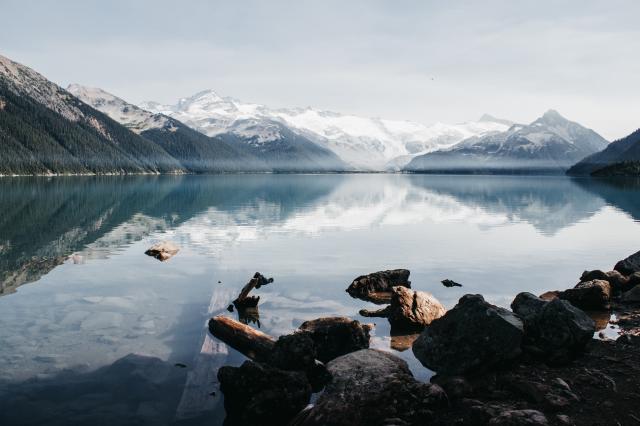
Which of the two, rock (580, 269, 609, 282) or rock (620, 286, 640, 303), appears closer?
rock (620, 286, 640, 303)

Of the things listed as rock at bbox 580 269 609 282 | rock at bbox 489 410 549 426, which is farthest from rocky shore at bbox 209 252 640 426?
rock at bbox 580 269 609 282

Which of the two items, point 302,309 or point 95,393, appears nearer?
point 95,393

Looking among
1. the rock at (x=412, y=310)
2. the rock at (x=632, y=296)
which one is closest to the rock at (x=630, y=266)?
the rock at (x=632, y=296)

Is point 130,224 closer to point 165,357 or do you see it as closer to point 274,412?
point 165,357

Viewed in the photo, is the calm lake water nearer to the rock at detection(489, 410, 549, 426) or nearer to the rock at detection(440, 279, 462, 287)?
the rock at detection(440, 279, 462, 287)

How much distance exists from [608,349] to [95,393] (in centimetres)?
1876

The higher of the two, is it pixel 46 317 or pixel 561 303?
pixel 561 303

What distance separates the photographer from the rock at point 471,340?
18.0 metres

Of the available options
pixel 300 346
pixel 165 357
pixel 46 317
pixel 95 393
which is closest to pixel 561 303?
pixel 300 346

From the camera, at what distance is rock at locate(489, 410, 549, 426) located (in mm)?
12609

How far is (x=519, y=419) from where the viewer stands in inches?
501

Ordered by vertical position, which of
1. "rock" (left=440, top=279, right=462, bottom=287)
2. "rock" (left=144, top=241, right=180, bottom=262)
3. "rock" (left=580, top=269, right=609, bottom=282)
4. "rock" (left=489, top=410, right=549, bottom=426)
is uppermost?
"rock" (left=489, top=410, right=549, bottom=426)

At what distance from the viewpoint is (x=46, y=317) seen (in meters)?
25.1

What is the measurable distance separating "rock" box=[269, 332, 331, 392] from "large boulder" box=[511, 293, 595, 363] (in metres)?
7.68
